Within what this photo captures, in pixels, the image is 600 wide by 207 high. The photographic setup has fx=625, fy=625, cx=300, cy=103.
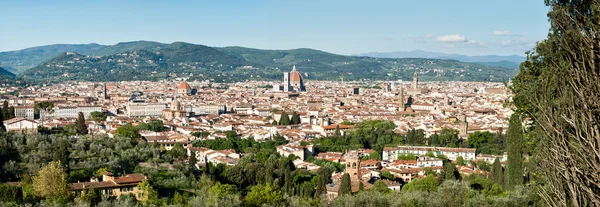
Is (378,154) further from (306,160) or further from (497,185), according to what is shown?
(497,185)

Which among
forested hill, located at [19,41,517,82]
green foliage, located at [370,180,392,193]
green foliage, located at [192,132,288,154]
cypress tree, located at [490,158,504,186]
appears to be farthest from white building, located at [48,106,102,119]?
forested hill, located at [19,41,517,82]

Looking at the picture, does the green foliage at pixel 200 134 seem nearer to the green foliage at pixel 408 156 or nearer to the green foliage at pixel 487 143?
the green foliage at pixel 408 156

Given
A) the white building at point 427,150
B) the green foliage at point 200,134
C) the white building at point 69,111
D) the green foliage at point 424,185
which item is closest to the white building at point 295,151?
the white building at point 427,150

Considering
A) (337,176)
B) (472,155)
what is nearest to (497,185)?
(337,176)

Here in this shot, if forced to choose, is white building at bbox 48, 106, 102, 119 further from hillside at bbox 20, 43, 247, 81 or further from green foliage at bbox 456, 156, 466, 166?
hillside at bbox 20, 43, 247, 81

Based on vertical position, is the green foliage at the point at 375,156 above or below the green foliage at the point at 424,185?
below

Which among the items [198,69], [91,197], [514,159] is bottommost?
[91,197]

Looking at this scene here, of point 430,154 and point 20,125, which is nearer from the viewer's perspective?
point 20,125

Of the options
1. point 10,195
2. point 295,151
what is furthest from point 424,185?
point 10,195

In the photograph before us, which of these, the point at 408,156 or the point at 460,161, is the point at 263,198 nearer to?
the point at 408,156

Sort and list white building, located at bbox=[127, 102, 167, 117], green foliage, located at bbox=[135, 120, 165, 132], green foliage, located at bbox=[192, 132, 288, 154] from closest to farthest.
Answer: green foliage, located at bbox=[192, 132, 288, 154]
green foliage, located at bbox=[135, 120, 165, 132]
white building, located at bbox=[127, 102, 167, 117]

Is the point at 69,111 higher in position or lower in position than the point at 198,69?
lower
